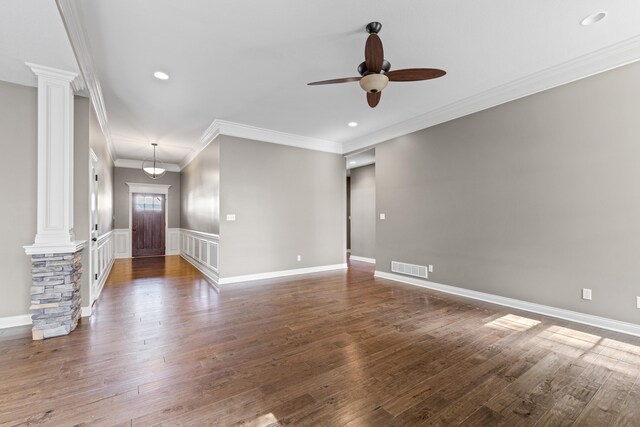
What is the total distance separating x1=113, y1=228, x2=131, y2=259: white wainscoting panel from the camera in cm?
877

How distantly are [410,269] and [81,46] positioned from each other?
5.63 metres

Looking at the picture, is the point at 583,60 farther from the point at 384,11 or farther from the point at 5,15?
the point at 5,15

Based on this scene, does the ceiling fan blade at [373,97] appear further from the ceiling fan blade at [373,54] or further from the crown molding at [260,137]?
the crown molding at [260,137]

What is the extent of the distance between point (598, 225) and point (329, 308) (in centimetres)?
339

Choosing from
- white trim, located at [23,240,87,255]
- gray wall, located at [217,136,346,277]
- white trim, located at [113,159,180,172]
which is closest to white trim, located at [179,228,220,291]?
gray wall, located at [217,136,346,277]

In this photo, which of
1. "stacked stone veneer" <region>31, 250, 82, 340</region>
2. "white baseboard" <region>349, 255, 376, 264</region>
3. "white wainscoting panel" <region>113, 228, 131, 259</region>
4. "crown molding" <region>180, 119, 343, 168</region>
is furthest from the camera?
"white wainscoting panel" <region>113, 228, 131, 259</region>

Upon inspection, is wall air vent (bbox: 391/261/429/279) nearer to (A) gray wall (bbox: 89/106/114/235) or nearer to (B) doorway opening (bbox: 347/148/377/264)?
(B) doorway opening (bbox: 347/148/377/264)

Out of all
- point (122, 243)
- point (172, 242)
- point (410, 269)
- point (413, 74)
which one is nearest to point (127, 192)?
point (122, 243)

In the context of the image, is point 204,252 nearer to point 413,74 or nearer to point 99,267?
point 99,267

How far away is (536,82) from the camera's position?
3674 mm

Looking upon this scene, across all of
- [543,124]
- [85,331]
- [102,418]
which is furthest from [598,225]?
[85,331]

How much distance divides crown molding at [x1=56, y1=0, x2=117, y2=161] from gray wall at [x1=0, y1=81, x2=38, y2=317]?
2.01 ft

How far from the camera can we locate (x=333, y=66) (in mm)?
3426

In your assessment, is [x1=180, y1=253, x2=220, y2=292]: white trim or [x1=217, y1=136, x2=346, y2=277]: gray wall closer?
[x1=180, y1=253, x2=220, y2=292]: white trim
